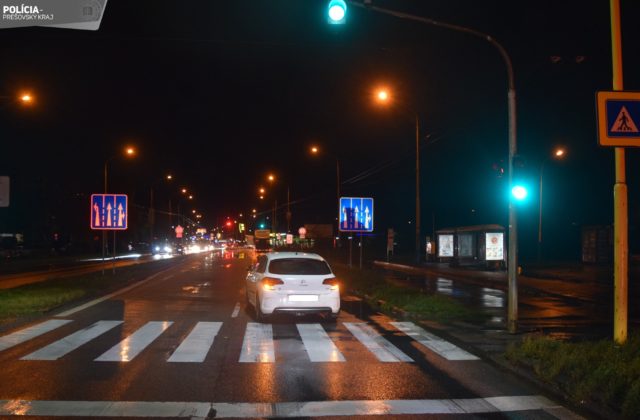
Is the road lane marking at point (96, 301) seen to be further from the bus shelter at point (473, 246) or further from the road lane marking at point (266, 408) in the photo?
the bus shelter at point (473, 246)

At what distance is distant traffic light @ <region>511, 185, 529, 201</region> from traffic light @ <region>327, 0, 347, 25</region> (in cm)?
469

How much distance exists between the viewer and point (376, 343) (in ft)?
36.2

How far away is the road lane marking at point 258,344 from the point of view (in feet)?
31.0

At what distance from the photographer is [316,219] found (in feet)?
348

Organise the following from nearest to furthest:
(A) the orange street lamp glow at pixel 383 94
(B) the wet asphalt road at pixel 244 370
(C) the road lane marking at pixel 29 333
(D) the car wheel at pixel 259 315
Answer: (B) the wet asphalt road at pixel 244 370 → (C) the road lane marking at pixel 29 333 → (D) the car wheel at pixel 259 315 → (A) the orange street lamp glow at pixel 383 94

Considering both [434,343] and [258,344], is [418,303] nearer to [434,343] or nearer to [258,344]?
[434,343]

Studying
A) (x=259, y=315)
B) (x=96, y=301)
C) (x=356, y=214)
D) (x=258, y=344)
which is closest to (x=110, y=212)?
(x=96, y=301)

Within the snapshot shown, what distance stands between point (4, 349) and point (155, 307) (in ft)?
21.5

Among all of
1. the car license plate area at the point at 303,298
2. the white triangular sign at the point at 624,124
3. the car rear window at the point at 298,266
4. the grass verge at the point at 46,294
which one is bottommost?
the grass verge at the point at 46,294

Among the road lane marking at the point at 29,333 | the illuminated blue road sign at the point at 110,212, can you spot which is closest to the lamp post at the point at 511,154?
the road lane marking at the point at 29,333

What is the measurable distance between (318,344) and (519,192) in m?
4.72

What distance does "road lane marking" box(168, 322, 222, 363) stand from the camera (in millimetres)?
9449

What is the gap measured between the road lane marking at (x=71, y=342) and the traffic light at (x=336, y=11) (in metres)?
6.61

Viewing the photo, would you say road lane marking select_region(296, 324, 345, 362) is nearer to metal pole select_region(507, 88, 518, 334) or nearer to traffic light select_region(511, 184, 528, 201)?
metal pole select_region(507, 88, 518, 334)
